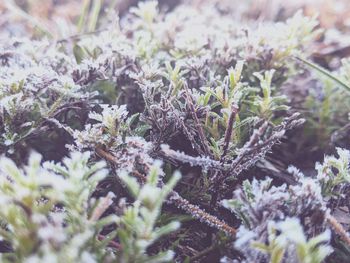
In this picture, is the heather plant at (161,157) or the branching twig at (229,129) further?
the branching twig at (229,129)

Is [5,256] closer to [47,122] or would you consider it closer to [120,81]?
[47,122]

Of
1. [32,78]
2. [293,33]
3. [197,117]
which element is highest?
[293,33]

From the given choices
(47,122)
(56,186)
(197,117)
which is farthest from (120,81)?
(56,186)

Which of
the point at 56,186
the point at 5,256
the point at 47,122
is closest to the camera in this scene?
the point at 56,186

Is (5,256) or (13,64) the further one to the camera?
(13,64)

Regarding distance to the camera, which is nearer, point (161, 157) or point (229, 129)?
point (229, 129)

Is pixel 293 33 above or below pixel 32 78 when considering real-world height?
above

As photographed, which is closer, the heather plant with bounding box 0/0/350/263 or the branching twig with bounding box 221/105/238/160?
the heather plant with bounding box 0/0/350/263

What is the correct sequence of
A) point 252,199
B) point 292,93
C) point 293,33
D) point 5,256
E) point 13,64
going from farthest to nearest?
point 292,93 < point 293,33 < point 13,64 < point 252,199 < point 5,256
